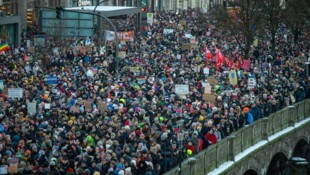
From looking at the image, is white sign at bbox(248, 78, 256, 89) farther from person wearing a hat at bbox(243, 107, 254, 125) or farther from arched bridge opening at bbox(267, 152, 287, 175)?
person wearing a hat at bbox(243, 107, 254, 125)

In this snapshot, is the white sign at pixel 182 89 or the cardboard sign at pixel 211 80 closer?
the white sign at pixel 182 89

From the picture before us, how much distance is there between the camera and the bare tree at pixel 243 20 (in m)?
65.8

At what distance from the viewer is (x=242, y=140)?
32469mm

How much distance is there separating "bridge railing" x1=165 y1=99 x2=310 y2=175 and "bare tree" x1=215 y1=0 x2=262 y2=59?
2434cm

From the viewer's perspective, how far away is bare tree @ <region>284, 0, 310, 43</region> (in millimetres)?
74250

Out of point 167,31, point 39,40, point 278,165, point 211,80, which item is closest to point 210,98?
point 278,165

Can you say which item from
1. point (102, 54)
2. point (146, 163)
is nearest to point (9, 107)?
point (146, 163)

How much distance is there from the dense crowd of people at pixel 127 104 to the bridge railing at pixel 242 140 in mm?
405

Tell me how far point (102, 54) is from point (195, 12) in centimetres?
4338

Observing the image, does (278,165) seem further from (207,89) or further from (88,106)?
(88,106)

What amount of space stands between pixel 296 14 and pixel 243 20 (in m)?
9.42

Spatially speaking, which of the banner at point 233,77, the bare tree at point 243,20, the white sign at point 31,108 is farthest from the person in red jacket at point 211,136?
the bare tree at point 243,20

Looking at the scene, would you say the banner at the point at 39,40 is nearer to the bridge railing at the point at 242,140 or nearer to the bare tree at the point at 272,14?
the bridge railing at the point at 242,140

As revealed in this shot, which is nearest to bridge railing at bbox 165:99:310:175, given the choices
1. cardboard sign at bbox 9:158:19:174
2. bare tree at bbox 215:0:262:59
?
cardboard sign at bbox 9:158:19:174
